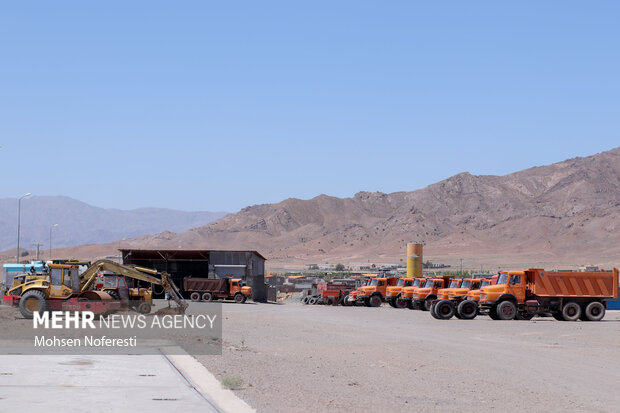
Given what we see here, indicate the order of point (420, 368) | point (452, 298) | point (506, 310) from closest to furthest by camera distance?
point (420, 368) < point (506, 310) < point (452, 298)

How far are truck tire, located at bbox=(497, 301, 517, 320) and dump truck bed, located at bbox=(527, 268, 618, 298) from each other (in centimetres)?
146

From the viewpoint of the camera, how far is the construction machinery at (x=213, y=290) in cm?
5812

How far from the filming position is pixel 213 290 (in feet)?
191

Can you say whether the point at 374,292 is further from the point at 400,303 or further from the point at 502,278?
the point at 502,278

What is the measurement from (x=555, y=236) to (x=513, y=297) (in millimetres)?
147733

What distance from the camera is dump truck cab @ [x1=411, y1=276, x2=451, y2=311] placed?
48.9 metres

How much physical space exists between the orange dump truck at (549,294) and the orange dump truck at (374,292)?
15836 mm

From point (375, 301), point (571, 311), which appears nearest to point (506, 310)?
point (571, 311)

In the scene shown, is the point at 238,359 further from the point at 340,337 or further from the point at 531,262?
the point at 531,262

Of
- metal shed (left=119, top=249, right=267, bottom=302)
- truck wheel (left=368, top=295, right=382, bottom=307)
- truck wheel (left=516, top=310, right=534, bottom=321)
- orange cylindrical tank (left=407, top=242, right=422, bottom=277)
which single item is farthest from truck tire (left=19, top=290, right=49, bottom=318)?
orange cylindrical tank (left=407, top=242, right=422, bottom=277)

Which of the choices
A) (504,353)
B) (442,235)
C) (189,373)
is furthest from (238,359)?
(442,235)

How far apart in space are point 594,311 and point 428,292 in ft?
37.2

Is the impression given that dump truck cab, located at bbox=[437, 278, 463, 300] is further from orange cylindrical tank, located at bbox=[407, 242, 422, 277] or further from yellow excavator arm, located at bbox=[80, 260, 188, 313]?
orange cylindrical tank, located at bbox=[407, 242, 422, 277]

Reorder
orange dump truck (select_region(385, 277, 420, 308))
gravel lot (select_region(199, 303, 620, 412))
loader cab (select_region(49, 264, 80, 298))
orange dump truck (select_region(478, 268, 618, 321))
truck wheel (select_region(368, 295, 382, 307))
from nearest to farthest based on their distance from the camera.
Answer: gravel lot (select_region(199, 303, 620, 412)) < loader cab (select_region(49, 264, 80, 298)) < orange dump truck (select_region(478, 268, 618, 321)) < orange dump truck (select_region(385, 277, 420, 308)) < truck wheel (select_region(368, 295, 382, 307))
